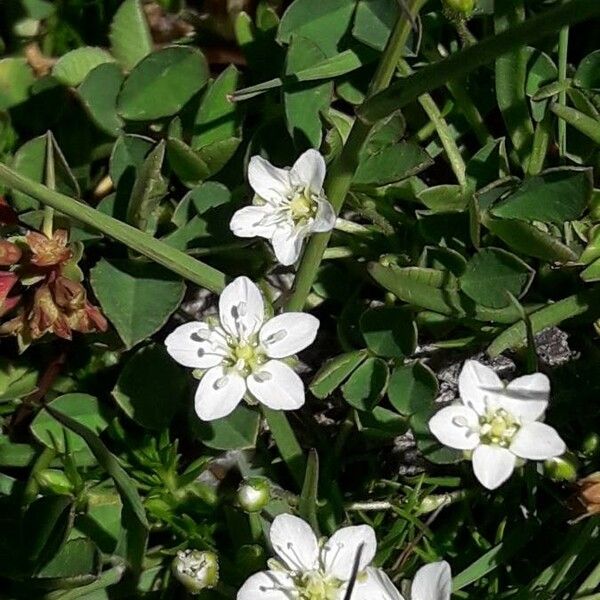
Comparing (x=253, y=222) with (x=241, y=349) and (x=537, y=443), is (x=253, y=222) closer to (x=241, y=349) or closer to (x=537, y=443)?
(x=241, y=349)

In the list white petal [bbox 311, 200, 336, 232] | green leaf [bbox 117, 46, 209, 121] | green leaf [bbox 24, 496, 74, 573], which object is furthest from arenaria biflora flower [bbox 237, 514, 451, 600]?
green leaf [bbox 117, 46, 209, 121]

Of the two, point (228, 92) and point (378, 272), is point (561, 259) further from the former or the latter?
point (228, 92)

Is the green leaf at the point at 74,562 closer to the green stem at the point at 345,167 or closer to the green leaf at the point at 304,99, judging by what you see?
the green stem at the point at 345,167

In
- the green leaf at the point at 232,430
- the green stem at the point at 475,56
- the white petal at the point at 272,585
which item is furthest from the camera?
the green leaf at the point at 232,430

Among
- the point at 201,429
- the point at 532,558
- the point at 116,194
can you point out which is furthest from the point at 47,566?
the point at 532,558

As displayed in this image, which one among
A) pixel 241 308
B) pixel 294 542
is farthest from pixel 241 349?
pixel 294 542

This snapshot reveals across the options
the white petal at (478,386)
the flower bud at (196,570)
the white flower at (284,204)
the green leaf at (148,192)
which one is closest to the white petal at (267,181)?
the white flower at (284,204)

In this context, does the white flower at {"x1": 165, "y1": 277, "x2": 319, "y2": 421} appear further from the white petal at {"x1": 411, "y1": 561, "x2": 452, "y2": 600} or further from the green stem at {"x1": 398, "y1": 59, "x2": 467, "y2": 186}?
the green stem at {"x1": 398, "y1": 59, "x2": 467, "y2": 186}
